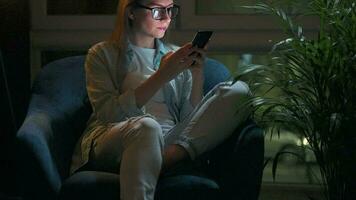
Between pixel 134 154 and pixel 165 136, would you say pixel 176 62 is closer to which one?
pixel 165 136

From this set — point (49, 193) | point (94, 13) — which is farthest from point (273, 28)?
point (49, 193)

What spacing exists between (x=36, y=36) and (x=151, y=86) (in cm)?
109

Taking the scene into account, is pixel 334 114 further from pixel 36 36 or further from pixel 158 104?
pixel 36 36

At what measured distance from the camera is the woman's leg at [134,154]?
2.05 metres

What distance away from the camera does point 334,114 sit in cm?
201

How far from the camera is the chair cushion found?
2.09 m

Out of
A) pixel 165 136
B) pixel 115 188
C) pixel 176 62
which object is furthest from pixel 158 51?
pixel 115 188

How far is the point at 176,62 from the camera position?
231 centimetres

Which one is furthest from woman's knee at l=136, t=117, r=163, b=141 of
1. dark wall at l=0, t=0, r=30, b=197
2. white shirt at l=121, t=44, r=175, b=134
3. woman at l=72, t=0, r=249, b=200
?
dark wall at l=0, t=0, r=30, b=197

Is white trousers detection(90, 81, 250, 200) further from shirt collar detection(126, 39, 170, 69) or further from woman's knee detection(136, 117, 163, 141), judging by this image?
shirt collar detection(126, 39, 170, 69)

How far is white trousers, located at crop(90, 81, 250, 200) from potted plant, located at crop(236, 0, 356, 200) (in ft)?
0.39

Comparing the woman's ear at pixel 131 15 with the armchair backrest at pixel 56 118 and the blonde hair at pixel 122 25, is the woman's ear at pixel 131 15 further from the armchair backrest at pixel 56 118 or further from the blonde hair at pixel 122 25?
the armchair backrest at pixel 56 118

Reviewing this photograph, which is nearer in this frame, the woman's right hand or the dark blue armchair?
the dark blue armchair

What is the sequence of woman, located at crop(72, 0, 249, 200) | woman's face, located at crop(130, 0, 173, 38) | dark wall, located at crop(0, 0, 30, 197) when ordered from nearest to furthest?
woman, located at crop(72, 0, 249, 200), woman's face, located at crop(130, 0, 173, 38), dark wall, located at crop(0, 0, 30, 197)
